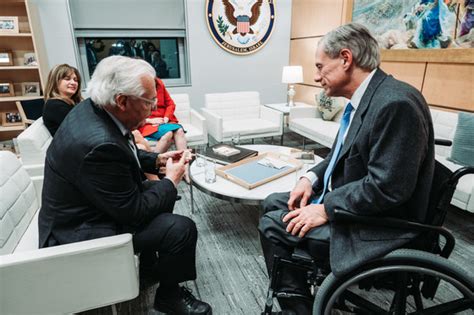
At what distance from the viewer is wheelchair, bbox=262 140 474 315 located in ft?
3.18

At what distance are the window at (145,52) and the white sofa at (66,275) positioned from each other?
11.0 feet

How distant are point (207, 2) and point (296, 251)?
3.87 metres

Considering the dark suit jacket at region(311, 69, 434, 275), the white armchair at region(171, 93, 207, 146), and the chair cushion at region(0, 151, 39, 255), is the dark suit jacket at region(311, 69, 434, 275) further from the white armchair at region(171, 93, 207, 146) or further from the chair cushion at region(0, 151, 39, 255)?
the white armchair at region(171, 93, 207, 146)

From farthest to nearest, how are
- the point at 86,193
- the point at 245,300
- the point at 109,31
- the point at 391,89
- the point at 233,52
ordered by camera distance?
the point at 233,52
the point at 109,31
the point at 245,300
the point at 86,193
the point at 391,89

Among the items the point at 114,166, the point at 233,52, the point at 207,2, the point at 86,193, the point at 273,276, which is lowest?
the point at 273,276

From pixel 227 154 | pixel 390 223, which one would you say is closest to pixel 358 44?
pixel 390 223

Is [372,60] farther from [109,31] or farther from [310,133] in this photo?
[109,31]

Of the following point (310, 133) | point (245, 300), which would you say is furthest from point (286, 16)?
point (245, 300)

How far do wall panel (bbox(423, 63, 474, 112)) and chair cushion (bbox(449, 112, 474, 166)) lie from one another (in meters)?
0.35

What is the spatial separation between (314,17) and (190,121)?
2279 mm

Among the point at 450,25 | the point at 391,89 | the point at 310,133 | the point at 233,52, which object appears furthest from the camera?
the point at 233,52

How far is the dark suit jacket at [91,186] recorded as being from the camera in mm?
1076

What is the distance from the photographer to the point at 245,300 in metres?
1.56

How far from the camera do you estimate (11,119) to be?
3691 millimetres
